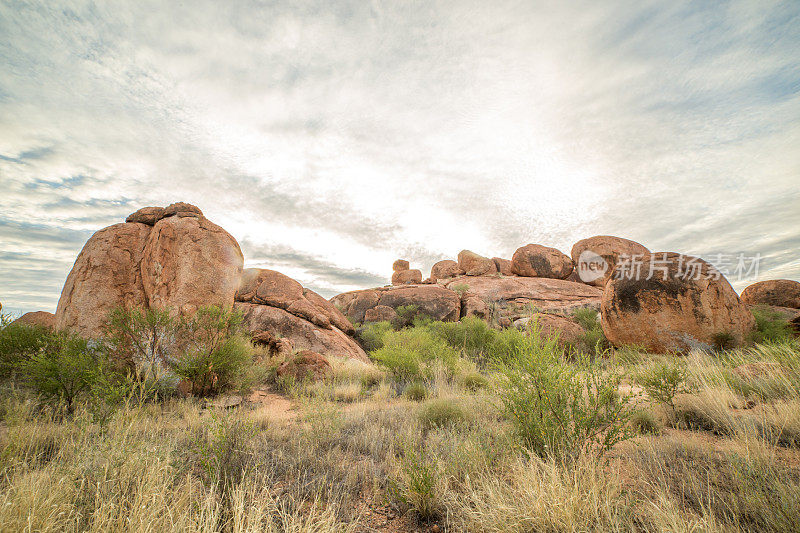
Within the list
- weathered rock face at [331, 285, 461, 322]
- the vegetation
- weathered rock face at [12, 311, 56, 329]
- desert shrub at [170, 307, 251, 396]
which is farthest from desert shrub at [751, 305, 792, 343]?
weathered rock face at [12, 311, 56, 329]

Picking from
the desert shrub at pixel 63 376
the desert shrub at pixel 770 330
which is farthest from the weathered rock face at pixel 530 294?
the desert shrub at pixel 63 376

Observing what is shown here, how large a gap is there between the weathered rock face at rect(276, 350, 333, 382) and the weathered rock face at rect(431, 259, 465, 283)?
20967mm

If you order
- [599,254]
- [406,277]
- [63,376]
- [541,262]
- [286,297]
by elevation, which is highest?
[599,254]

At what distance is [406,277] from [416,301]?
15.3 metres

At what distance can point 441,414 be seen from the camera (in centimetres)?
496

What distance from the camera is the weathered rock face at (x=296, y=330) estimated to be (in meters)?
11.6

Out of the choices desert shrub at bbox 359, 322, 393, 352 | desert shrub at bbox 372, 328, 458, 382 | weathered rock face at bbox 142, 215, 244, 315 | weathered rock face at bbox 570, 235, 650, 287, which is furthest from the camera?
weathered rock face at bbox 570, 235, 650, 287

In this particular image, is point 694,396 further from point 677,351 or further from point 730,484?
point 677,351

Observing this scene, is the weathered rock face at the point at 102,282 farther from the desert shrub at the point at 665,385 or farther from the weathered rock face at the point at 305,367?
the desert shrub at the point at 665,385

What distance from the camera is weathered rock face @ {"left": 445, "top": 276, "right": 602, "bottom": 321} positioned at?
18.7 m

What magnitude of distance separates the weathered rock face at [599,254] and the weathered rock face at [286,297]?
18.8 metres

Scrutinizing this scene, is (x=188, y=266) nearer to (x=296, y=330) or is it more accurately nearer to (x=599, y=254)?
(x=296, y=330)

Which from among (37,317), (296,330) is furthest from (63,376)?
(37,317)

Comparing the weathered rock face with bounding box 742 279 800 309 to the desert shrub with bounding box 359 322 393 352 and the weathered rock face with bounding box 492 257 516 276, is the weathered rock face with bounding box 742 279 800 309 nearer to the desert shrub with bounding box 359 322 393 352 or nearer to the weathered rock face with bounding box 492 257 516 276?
the weathered rock face with bounding box 492 257 516 276
